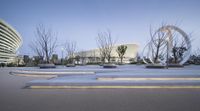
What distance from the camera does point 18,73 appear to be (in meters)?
16.2

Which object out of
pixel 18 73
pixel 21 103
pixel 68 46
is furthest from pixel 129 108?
pixel 68 46

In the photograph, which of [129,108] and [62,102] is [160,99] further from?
[62,102]

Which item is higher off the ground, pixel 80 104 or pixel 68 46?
pixel 68 46

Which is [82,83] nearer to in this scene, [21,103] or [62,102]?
[62,102]

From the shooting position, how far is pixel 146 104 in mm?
5328

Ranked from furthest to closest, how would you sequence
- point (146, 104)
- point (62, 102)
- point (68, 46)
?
point (68, 46) → point (62, 102) → point (146, 104)

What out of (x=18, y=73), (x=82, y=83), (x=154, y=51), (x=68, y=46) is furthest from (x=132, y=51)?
(x=82, y=83)

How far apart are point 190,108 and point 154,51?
24.0 metres

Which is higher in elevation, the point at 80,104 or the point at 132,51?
the point at 132,51

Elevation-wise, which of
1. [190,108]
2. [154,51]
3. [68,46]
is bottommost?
[190,108]

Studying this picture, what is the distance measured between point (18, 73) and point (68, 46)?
107 ft

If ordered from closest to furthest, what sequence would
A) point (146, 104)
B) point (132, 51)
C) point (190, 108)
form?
point (190, 108) → point (146, 104) → point (132, 51)

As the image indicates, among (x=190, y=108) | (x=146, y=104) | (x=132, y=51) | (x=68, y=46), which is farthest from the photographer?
(x=132, y=51)

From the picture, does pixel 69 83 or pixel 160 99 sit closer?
pixel 160 99
